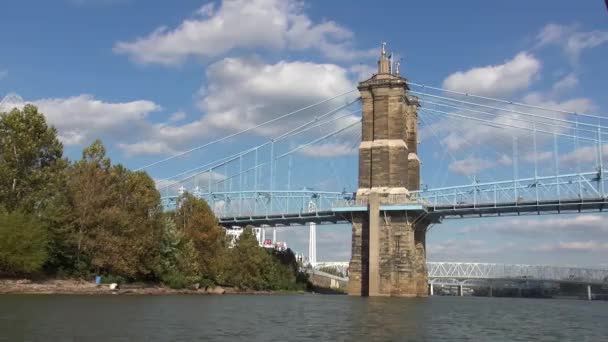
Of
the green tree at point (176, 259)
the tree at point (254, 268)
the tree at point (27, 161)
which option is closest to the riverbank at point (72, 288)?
the green tree at point (176, 259)

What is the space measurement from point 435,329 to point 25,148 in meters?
40.2

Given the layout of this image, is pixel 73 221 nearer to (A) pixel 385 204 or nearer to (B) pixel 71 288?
(B) pixel 71 288

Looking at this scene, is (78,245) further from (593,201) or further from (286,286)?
(593,201)

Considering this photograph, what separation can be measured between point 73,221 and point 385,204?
1677 inches

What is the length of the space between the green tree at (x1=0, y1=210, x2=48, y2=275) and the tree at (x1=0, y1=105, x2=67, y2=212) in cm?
376

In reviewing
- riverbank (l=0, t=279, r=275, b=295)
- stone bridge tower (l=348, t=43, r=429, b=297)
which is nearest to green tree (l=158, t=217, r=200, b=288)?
riverbank (l=0, t=279, r=275, b=295)

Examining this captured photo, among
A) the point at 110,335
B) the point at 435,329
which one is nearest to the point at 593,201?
the point at 435,329

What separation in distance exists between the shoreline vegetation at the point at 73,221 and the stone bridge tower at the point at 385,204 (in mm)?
25450

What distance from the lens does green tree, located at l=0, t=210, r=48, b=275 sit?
5294 cm

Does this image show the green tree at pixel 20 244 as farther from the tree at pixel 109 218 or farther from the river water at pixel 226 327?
the river water at pixel 226 327

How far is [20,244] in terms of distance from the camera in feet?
174

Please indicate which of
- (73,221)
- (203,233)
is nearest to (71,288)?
(73,221)

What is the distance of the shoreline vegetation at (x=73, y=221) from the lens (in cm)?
5500

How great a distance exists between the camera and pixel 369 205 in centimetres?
8962
